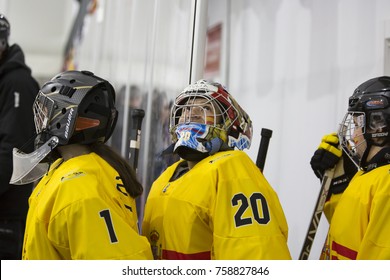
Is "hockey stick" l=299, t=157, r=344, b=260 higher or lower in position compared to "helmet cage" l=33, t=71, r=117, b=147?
lower

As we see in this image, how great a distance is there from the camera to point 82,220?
5.36 ft

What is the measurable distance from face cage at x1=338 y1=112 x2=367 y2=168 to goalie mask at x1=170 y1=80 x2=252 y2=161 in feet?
1.01

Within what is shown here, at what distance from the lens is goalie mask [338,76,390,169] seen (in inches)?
77.1

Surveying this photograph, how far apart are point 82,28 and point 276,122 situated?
403cm

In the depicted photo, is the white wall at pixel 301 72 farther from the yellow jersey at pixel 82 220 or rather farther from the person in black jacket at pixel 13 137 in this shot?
the yellow jersey at pixel 82 220

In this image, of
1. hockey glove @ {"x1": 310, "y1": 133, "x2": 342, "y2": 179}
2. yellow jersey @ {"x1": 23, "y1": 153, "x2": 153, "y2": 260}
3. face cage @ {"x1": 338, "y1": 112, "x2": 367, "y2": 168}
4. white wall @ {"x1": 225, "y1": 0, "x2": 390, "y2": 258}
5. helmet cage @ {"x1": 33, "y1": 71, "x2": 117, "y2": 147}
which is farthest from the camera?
white wall @ {"x1": 225, "y1": 0, "x2": 390, "y2": 258}

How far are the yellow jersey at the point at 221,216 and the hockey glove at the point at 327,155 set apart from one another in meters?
0.41

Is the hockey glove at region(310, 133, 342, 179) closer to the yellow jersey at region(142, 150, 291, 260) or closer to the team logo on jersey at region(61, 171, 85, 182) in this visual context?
the yellow jersey at region(142, 150, 291, 260)

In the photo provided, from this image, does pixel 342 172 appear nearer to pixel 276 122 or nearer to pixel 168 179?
pixel 168 179

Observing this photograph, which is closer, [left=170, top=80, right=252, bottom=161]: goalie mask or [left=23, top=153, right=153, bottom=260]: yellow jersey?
[left=23, top=153, right=153, bottom=260]: yellow jersey

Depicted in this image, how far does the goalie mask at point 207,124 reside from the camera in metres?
2.01

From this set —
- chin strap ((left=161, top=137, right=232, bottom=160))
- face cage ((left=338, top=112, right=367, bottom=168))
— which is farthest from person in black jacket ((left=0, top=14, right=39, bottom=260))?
face cage ((left=338, top=112, right=367, bottom=168))

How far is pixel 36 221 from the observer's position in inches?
67.8

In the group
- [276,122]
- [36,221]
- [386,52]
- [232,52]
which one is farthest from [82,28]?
[36,221]
